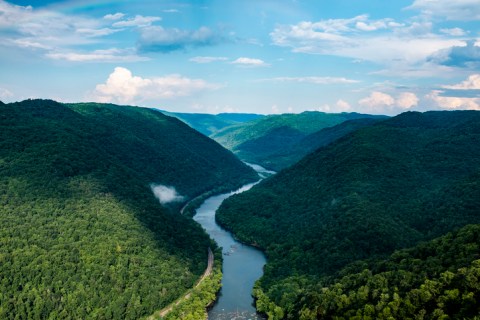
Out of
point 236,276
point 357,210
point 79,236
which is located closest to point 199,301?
point 236,276

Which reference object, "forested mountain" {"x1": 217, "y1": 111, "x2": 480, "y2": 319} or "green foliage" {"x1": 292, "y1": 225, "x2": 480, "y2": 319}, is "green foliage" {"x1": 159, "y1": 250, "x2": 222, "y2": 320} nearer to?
"forested mountain" {"x1": 217, "y1": 111, "x2": 480, "y2": 319}

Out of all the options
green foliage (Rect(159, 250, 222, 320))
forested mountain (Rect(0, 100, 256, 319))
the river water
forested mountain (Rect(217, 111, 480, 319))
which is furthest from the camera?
forested mountain (Rect(217, 111, 480, 319))

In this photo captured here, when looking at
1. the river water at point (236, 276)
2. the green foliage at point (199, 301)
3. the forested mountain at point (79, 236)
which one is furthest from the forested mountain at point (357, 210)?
the forested mountain at point (79, 236)

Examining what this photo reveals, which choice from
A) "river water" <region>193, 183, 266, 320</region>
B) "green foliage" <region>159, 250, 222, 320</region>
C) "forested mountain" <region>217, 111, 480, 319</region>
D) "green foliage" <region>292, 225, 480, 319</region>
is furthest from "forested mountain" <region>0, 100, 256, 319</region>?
"green foliage" <region>292, 225, 480, 319</region>

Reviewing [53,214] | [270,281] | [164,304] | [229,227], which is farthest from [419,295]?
[229,227]

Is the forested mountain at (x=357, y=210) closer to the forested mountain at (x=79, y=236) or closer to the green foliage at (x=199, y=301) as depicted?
the green foliage at (x=199, y=301)

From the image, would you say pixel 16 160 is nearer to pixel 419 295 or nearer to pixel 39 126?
pixel 39 126
